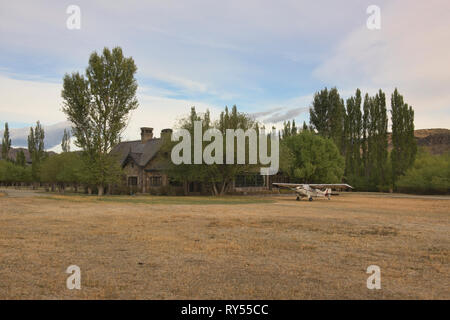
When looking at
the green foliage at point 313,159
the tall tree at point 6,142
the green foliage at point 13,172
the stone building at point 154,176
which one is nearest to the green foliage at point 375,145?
the green foliage at point 313,159

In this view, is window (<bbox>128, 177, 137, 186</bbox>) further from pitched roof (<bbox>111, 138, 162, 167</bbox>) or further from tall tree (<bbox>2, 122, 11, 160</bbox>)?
tall tree (<bbox>2, 122, 11, 160</bbox>)

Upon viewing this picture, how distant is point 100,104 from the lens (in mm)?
38906

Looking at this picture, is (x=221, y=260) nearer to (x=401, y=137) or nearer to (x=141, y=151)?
(x=141, y=151)

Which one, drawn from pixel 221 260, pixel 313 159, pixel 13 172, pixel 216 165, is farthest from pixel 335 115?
pixel 13 172

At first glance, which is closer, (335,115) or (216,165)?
(216,165)

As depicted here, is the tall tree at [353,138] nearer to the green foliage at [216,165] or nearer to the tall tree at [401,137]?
the tall tree at [401,137]

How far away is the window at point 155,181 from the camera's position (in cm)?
4722

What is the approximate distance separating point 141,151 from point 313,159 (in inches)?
980

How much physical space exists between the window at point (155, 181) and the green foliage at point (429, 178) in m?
35.5

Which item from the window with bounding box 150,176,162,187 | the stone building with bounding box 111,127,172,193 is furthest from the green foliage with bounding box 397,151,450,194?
the window with bounding box 150,176,162,187

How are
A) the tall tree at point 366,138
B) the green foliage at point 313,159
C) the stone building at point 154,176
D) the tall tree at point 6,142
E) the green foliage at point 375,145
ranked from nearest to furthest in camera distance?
the stone building at point 154,176 → the green foliage at point 313,159 → the green foliage at point 375,145 → the tall tree at point 366,138 → the tall tree at point 6,142

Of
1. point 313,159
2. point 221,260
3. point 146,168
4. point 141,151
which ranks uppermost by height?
point 141,151
